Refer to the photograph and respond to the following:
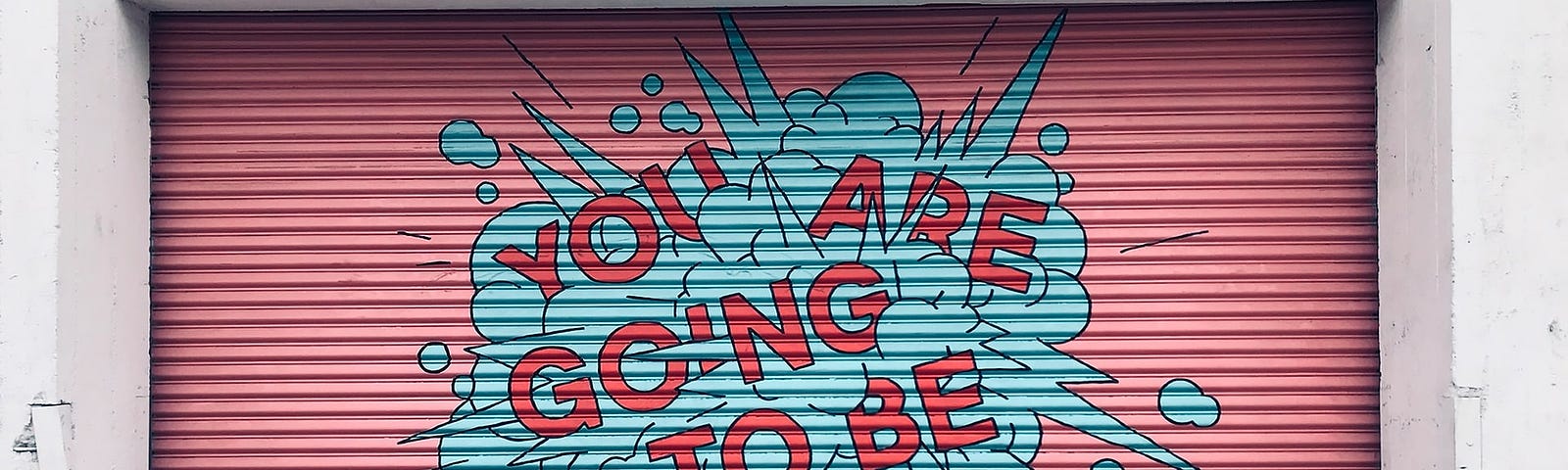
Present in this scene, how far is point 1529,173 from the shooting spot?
3459 millimetres

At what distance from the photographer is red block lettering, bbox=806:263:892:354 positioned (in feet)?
13.3

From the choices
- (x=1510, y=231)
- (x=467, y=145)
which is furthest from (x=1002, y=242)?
(x=467, y=145)

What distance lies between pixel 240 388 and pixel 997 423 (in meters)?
2.59

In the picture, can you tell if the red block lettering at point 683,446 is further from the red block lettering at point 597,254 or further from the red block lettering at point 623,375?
the red block lettering at point 597,254

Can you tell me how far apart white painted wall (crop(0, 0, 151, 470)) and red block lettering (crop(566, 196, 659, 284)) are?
4.84 ft

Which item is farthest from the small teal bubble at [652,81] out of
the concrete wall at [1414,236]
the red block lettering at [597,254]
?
the concrete wall at [1414,236]

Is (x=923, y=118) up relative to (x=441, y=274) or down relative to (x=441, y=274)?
up

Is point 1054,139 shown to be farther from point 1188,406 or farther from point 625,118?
point 625,118

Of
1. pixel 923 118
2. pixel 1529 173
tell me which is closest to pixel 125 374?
pixel 923 118

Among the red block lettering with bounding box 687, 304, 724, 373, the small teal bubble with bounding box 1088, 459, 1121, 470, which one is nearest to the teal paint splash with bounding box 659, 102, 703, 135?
the red block lettering with bounding box 687, 304, 724, 373

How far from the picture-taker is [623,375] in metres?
4.05

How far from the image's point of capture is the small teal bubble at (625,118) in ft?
13.5

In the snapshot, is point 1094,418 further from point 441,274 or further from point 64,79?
point 64,79

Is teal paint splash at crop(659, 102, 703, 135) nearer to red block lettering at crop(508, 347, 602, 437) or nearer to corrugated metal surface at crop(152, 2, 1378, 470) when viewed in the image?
corrugated metal surface at crop(152, 2, 1378, 470)
